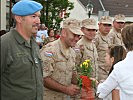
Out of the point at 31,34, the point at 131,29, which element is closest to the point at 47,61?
the point at 31,34

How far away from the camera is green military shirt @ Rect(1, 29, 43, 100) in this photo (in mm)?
3184

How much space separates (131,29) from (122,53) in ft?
3.10

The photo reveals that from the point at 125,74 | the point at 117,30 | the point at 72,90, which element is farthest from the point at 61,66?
the point at 117,30

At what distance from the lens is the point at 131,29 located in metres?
3.36

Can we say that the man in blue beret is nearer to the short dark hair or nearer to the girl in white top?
the girl in white top

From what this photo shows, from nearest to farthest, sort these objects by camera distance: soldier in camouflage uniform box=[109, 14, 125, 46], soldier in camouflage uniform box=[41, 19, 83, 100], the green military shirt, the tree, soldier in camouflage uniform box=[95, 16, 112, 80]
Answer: the green military shirt < soldier in camouflage uniform box=[41, 19, 83, 100] < soldier in camouflage uniform box=[95, 16, 112, 80] < soldier in camouflage uniform box=[109, 14, 125, 46] < the tree

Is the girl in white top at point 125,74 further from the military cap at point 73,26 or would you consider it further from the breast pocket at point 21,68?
the military cap at point 73,26

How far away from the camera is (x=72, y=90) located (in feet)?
14.2

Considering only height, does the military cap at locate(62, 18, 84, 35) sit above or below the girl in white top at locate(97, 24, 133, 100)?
above

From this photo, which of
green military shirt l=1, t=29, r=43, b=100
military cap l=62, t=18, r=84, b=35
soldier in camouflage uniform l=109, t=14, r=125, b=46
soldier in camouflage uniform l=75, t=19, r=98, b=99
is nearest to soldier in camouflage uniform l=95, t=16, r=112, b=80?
soldier in camouflage uniform l=109, t=14, r=125, b=46

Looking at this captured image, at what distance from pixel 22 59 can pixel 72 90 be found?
4.08 feet

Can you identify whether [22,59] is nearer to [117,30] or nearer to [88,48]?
[88,48]

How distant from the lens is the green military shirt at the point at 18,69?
3184 mm

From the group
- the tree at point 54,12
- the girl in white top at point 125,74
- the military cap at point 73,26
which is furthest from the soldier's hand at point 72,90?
the tree at point 54,12
